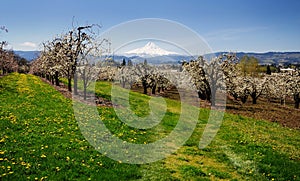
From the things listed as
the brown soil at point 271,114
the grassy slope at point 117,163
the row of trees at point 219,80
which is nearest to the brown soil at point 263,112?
the brown soil at point 271,114

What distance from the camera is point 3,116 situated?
57.7 feet

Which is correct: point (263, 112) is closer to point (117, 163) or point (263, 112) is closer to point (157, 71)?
point (157, 71)

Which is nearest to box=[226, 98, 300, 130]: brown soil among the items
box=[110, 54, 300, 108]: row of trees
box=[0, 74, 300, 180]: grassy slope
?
box=[110, 54, 300, 108]: row of trees

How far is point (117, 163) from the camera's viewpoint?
1186 cm

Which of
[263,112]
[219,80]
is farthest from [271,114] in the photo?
[219,80]

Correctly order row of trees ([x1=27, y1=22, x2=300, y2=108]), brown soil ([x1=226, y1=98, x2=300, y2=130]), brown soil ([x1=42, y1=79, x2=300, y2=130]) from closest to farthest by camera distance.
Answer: brown soil ([x1=42, y1=79, x2=300, y2=130]) → brown soil ([x1=226, y1=98, x2=300, y2=130]) → row of trees ([x1=27, y1=22, x2=300, y2=108])

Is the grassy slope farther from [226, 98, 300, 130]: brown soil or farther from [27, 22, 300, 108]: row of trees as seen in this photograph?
[27, 22, 300, 108]: row of trees

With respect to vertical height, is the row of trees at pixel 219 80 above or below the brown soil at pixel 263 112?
above

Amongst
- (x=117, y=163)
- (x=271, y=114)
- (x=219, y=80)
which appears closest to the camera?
(x=117, y=163)

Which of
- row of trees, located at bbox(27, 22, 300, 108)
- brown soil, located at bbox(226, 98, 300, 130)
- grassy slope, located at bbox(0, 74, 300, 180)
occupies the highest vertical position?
row of trees, located at bbox(27, 22, 300, 108)

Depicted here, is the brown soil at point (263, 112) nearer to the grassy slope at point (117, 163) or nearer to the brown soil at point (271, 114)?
the brown soil at point (271, 114)

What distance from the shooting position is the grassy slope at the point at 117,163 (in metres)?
10.5

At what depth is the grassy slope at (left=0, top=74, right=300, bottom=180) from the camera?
10.5 m

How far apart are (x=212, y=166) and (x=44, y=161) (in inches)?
292
